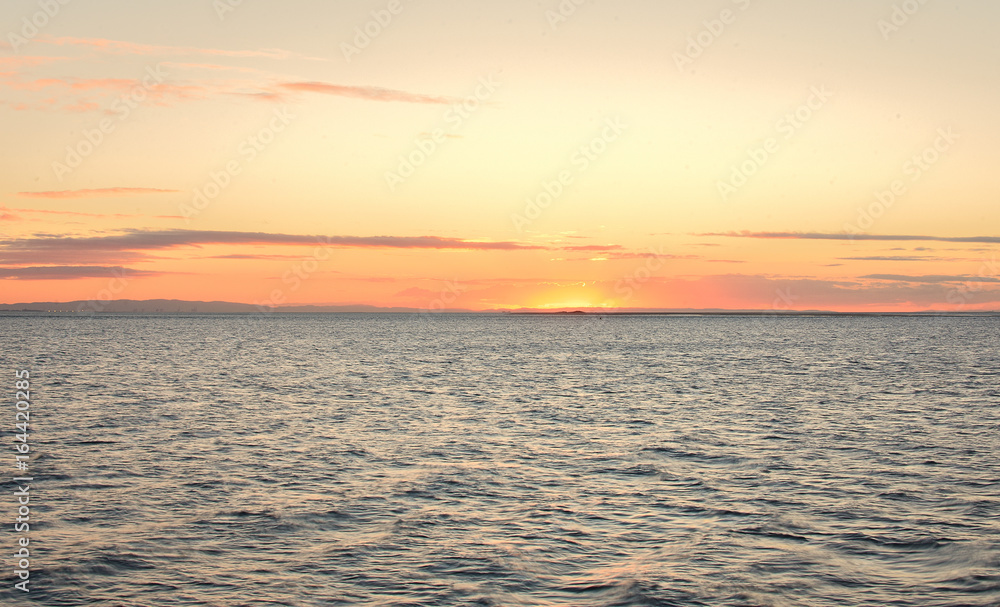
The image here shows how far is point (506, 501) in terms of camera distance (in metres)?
23.9

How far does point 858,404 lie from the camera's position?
50344 mm

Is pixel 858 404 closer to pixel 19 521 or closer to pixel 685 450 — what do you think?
pixel 685 450

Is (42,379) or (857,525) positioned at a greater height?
(42,379)

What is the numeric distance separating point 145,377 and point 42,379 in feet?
26.5

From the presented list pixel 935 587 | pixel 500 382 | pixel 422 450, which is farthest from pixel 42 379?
pixel 935 587
